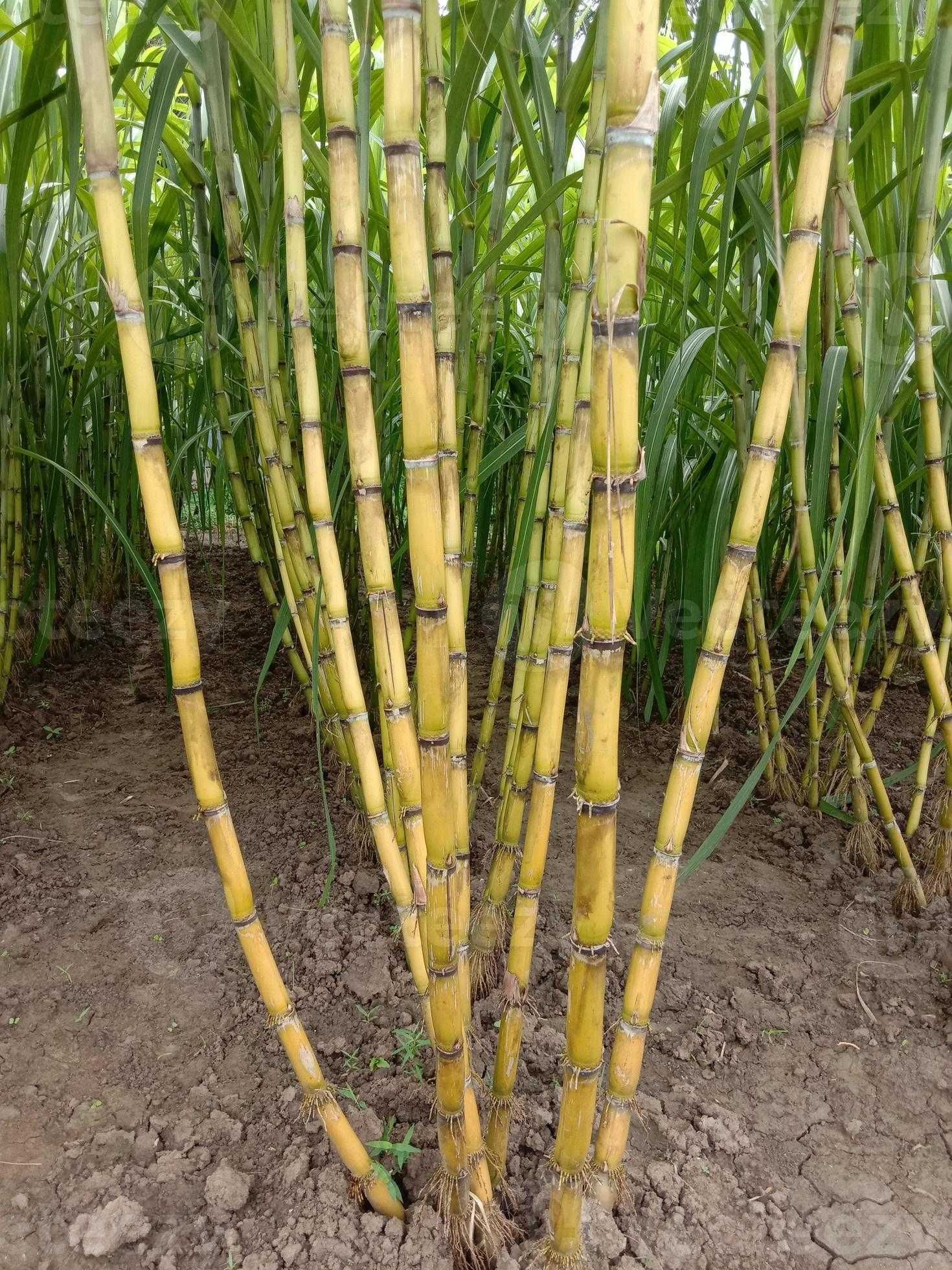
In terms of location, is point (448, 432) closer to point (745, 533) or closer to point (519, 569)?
point (519, 569)

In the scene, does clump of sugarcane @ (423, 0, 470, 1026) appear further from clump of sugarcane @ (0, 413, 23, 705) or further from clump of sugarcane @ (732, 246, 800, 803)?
clump of sugarcane @ (0, 413, 23, 705)

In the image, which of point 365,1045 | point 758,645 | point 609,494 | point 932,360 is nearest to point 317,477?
point 609,494

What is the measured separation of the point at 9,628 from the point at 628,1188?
58.6 inches

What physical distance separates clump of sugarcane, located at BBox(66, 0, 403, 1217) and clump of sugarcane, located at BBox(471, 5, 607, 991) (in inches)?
10.4

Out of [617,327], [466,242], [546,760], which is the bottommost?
[546,760]

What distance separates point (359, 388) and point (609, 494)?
22 centimetres

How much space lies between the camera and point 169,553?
0.56 m

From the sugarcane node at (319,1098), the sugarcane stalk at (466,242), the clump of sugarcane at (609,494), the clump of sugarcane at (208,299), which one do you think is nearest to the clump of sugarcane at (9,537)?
the clump of sugarcane at (208,299)

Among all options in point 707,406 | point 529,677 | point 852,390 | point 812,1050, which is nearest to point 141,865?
point 529,677

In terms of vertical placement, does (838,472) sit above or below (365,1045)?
above

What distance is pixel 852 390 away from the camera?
112 cm

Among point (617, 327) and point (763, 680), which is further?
point (763, 680)

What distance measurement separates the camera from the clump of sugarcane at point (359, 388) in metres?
0.52

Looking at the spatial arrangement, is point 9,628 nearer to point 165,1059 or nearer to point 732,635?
point 165,1059
